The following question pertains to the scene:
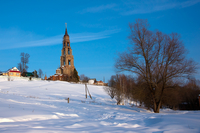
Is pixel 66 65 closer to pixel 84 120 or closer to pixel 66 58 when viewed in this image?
pixel 66 58

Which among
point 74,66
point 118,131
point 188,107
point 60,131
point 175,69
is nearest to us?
point 60,131

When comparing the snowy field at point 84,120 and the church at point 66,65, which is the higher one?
the church at point 66,65

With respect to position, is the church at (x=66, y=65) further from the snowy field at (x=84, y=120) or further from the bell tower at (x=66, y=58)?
the snowy field at (x=84, y=120)

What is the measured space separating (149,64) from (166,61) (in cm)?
145

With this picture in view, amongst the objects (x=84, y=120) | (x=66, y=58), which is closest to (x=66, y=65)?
(x=66, y=58)

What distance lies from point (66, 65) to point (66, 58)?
168 inches

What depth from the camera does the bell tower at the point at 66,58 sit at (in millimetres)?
90463

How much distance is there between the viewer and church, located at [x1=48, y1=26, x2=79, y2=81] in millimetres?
86500

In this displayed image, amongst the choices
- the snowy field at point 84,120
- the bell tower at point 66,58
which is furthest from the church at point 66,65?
the snowy field at point 84,120

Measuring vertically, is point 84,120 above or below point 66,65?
below

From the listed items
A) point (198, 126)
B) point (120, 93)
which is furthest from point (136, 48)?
point (120, 93)

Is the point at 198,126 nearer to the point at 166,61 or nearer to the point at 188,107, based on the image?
the point at 166,61

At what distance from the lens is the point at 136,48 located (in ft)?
50.7

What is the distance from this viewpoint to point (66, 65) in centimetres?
9150
